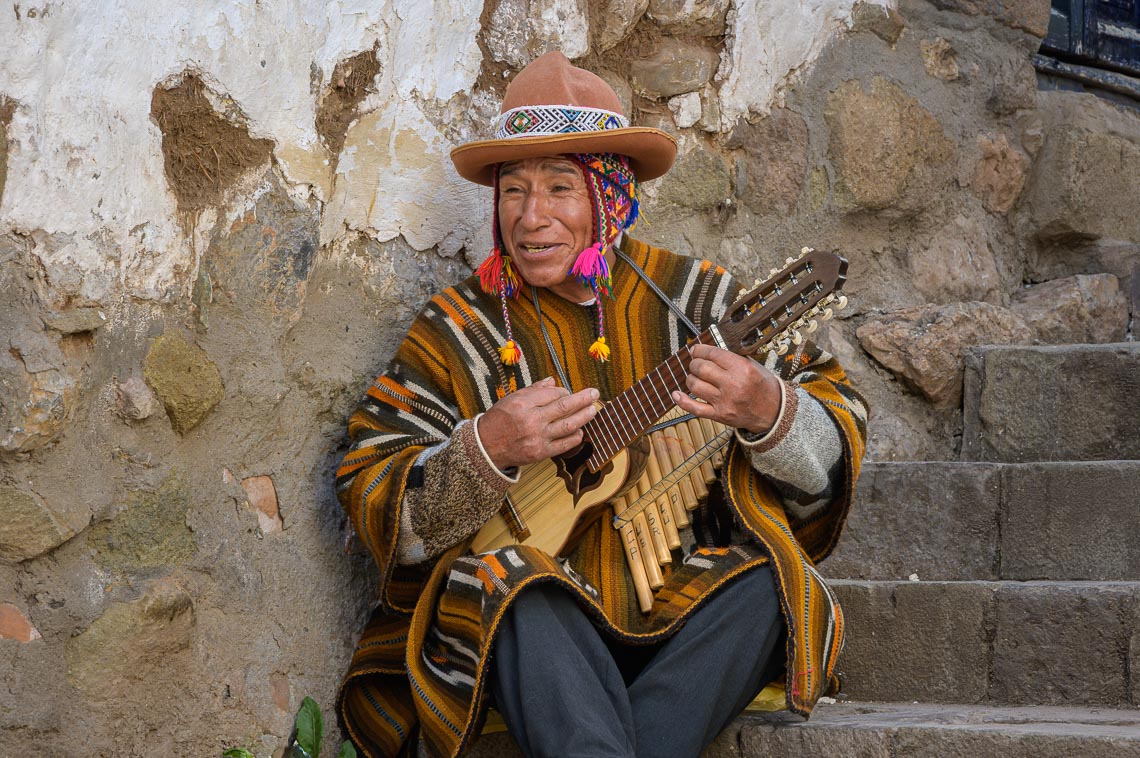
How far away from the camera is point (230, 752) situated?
2422 millimetres

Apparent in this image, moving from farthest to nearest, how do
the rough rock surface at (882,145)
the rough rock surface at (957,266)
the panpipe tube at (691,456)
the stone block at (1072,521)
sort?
the rough rock surface at (957,266)
the rough rock surface at (882,145)
the stone block at (1072,521)
the panpipe tube at (691,456)

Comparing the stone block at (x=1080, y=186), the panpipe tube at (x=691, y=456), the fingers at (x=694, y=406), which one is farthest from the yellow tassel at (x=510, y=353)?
the stone block at (x=1080, y=186)

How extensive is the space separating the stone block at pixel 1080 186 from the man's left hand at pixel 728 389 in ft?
7.20

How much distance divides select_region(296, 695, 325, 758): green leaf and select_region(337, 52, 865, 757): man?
79 millimetres

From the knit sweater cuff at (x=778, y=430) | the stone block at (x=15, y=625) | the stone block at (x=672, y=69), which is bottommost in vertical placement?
the stone block at (x=15, y=625)

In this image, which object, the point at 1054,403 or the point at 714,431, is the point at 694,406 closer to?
the point at 714,431

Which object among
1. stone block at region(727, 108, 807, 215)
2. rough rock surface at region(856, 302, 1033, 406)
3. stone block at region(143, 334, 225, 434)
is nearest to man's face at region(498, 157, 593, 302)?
stone block at region(143, 334, 225, 434)

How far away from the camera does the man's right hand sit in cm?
234

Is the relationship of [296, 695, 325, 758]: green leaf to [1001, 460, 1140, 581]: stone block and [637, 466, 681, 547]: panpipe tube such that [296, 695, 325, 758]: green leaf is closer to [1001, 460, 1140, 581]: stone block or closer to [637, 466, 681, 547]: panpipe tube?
[637, 466, 681, 547]: panpipe tube

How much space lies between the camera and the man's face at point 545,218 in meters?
2.61

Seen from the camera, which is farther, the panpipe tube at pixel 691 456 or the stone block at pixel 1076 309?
the stone block at pixel 1076 309

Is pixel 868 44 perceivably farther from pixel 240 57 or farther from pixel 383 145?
pixel 240 57

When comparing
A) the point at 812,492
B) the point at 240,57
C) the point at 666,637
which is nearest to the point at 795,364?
the point at 812,492

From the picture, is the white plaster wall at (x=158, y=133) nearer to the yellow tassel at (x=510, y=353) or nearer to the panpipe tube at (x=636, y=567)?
the yellow tassel at (x=510, y=353)
